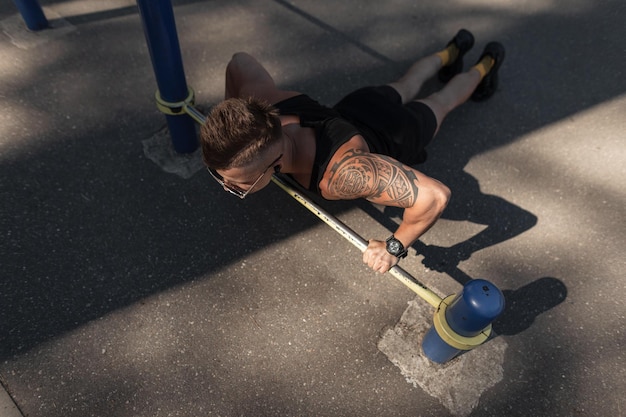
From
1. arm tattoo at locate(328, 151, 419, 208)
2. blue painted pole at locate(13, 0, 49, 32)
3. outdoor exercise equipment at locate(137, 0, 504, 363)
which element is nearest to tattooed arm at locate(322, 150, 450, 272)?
arm tattoo at locate(328, 151, 419, 208)

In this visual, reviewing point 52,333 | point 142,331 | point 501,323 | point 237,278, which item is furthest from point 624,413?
point 52,333

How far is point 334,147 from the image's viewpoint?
1.98 metres

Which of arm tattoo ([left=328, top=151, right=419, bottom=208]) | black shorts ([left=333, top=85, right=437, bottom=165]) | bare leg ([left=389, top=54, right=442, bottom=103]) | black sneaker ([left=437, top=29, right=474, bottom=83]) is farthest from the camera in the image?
black sneaker ([left=437, top=29, right=474, bottom=83])

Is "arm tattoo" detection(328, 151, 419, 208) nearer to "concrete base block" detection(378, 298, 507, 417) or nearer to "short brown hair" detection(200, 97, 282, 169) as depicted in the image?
"short brown hair" detection(200, 97, 282, 169)

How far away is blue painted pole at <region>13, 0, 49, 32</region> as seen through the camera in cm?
339

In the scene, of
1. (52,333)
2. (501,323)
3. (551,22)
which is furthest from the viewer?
(551,22)

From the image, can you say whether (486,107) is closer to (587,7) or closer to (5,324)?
(587,7)

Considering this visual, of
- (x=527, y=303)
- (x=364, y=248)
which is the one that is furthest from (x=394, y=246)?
(x=527, y=303)

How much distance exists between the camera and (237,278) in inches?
98.3

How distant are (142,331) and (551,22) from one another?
14.9 ft

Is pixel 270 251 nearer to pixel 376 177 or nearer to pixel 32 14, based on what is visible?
pixel 376 177

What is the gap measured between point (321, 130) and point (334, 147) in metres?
0.15

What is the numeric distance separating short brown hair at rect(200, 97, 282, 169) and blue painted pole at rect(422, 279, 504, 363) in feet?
3.54

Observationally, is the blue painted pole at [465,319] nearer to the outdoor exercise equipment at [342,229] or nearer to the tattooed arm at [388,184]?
the outdoor exercise equipment at [342,229]
